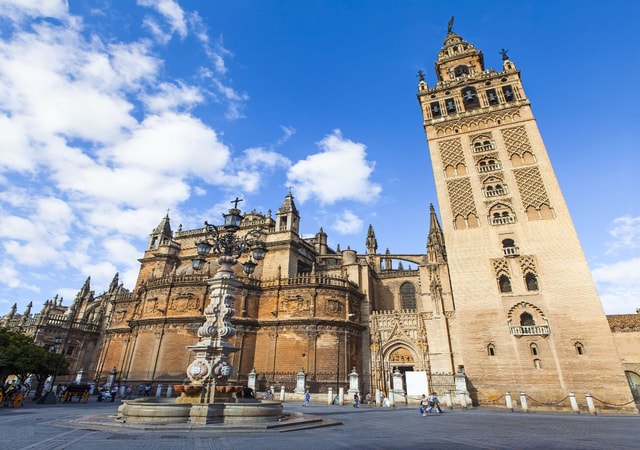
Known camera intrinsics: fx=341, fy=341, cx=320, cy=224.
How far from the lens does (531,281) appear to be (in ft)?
79.4

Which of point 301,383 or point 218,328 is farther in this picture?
point 301,383

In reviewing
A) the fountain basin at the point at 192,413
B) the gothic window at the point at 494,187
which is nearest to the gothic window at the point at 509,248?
the gothic window at the point at 494,187

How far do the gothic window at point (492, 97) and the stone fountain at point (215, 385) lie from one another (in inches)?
1100

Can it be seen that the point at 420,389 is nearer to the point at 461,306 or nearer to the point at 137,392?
the point at 461,306

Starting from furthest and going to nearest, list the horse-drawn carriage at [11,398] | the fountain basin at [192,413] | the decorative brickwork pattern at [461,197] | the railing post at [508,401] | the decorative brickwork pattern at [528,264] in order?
the decorative brickwork pattern at [461,197], the decorative brickwork pattern at [528,264], the railing post at [508,401], the horse-drawn carriage at [11,398], the fountain basin at [192,413]

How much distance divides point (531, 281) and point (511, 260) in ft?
6.20

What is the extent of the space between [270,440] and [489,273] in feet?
72.7

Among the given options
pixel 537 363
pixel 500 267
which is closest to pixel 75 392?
pixel 537 363

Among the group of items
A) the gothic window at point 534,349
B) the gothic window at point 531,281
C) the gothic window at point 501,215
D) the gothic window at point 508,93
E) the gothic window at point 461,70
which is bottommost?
the gothic window at point 534,349

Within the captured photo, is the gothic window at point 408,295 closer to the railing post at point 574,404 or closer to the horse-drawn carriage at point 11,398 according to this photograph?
the railing post at point 574,404

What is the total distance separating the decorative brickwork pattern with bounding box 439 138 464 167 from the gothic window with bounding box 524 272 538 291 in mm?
10759

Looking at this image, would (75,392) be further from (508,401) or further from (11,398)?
(508,401)

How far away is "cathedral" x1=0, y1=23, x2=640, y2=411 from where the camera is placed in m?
22.1

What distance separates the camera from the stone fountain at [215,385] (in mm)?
8938
